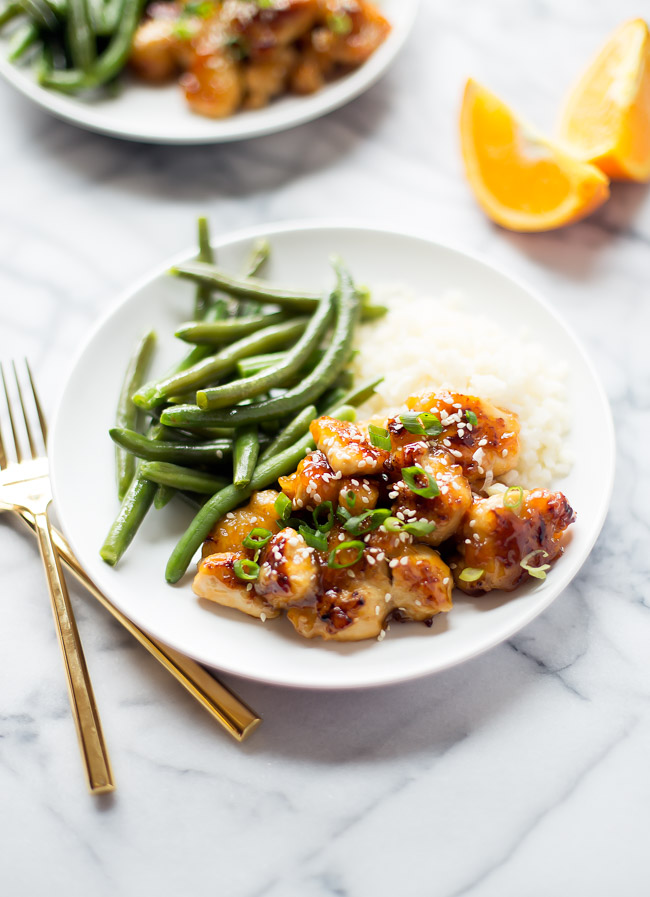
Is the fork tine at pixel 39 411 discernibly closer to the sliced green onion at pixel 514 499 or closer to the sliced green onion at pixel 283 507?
the sliced green onion at pixel 283 507

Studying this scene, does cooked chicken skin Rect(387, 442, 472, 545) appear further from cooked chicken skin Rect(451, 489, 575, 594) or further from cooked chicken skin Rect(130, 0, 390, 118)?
cooked chicken skin Rect(130, 0, 390, 118)

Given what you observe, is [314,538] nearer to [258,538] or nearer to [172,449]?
[258,538]

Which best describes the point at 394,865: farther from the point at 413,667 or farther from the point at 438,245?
the point at 438,245

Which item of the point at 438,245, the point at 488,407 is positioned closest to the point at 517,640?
the point at 488,407

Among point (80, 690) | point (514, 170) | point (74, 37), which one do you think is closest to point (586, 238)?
point (514, 170)

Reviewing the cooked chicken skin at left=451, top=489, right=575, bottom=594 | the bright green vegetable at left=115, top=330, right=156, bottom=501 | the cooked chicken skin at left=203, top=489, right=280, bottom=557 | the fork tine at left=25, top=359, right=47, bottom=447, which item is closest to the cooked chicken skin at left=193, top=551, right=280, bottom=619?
the cooked chicken skin at left=203, top=489, right=280, bottom=557

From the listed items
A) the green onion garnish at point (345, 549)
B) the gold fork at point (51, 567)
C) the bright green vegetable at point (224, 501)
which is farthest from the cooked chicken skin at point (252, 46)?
the green onion garnish at point (345, 549)
